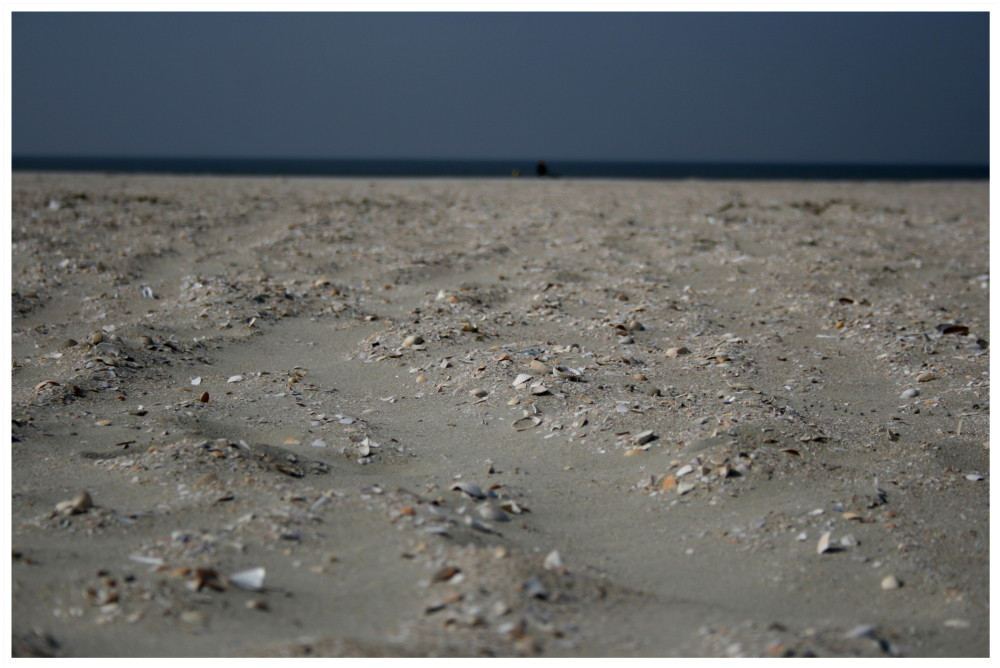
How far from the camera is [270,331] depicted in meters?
5.07

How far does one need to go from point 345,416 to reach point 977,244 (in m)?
7.32

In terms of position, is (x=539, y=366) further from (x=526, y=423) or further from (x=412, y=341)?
(x=412, y=341)

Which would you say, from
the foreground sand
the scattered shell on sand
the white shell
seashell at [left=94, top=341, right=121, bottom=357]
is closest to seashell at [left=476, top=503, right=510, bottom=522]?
the foreground sand

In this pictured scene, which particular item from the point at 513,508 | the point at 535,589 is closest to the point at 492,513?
the point at 513,508

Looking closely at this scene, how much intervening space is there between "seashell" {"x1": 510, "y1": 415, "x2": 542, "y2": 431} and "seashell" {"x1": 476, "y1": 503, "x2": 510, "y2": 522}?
0.76 m

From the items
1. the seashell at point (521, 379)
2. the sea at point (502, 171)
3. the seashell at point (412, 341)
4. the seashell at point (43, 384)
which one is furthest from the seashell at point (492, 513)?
the sea at point (502, 171)

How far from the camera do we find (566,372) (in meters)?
4.21

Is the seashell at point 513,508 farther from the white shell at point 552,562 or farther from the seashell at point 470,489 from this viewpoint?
the white shell at point 552,562

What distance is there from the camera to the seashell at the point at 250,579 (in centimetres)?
239

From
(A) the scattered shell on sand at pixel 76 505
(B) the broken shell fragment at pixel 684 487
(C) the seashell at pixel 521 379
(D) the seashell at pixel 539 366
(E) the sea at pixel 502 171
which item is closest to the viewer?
(A) the scattered shell on sand at pixel 76 505

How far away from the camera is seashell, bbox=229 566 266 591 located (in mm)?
2395
